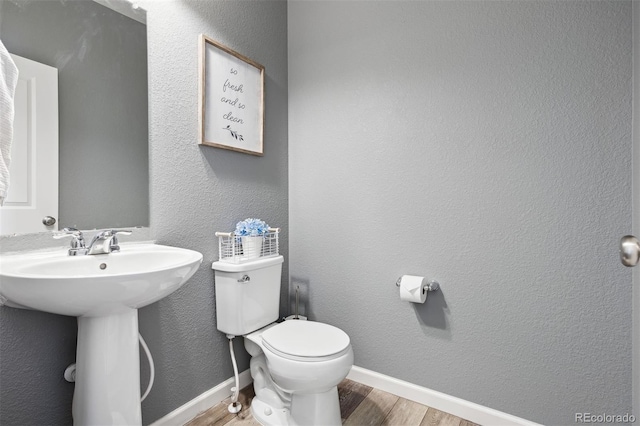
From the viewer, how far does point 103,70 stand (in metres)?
1.23

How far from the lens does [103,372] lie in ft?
3.18

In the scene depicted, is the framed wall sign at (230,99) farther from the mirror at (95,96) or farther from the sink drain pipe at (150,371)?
the sink drain pipe at (150,371)

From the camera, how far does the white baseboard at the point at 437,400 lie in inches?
55.4

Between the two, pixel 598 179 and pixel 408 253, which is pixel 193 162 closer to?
pixel 408 253

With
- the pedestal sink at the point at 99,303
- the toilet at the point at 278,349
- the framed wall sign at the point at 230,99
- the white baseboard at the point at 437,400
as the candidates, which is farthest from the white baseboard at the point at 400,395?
the framed wall sign at the point at 230,99

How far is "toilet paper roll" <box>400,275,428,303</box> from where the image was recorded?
1.51 meters

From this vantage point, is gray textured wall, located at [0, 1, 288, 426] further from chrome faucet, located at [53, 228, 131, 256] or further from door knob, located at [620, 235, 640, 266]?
door knob, located at [620, 235, 640, 266]

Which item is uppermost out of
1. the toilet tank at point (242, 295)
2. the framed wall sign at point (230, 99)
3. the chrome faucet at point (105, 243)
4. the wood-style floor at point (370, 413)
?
the framed wall sign at point (230, 99)

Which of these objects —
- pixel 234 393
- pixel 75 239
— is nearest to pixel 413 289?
pixel 234 393

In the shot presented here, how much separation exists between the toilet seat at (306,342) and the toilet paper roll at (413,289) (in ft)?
1.22

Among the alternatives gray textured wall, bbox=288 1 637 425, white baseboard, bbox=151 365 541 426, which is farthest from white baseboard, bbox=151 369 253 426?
gray textured wall, bbox=288 1 637 425

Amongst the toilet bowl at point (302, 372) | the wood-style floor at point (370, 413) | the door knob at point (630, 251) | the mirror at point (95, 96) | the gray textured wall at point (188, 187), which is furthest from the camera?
the wood-style floor at point (370, 413)

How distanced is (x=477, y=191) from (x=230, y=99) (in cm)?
131

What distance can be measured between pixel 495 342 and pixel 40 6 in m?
2.19
